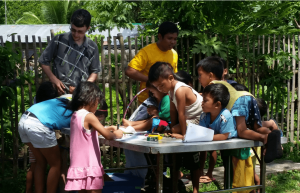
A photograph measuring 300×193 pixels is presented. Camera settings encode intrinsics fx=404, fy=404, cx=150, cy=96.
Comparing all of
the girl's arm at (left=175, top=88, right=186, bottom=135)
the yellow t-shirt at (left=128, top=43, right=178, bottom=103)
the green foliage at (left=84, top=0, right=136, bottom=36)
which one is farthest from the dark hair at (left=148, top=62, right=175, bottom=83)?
the green foliage at (left=84, top=0, right=136, bottom=36)

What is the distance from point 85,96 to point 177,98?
887 millimetres

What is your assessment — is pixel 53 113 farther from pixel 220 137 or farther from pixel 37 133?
pixel 220 137

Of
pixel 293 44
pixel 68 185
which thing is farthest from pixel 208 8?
pixel 68 185

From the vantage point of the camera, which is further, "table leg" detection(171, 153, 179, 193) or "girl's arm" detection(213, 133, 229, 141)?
"table leg" detection(171, 153, 179, 193)

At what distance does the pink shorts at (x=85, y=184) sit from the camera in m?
3.54

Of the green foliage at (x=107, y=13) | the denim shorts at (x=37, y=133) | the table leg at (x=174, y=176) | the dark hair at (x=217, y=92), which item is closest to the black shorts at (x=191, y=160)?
the table leg at (x=174, y=176)

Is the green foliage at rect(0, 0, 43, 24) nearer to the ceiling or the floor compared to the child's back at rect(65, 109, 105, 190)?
nearer to the ceiling

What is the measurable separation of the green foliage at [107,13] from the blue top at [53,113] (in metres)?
11.8

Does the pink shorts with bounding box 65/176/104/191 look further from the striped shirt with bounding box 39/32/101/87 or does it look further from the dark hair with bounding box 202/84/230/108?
the striped shirt with bounding box 39/32/101/87

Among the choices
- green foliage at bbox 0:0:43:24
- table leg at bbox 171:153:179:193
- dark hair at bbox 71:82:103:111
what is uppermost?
green foliage at bbox 0:0:43:24

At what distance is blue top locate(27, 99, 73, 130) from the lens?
4234 mm

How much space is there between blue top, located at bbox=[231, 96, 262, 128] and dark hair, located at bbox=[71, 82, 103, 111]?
1.35 m

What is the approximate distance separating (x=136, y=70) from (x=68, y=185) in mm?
2088

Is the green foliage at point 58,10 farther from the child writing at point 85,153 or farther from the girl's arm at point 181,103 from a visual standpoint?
the child writing at point 85,153
